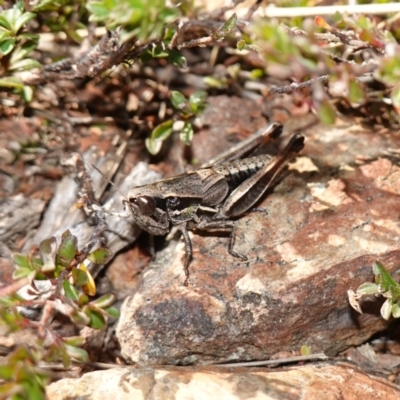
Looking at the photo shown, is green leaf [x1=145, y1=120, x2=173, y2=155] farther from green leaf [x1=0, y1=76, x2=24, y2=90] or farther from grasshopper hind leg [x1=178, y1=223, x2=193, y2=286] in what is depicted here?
green leaf [x1=0, y1=76, x2=24, y2=90]

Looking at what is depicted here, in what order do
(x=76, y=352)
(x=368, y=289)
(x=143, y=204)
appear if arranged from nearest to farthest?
(x=76, y=352), (x=368, y=289), (x=143, y=204)

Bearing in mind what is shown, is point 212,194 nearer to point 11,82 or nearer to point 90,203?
point 90,203

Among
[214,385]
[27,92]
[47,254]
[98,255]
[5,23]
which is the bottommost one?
[214,385]

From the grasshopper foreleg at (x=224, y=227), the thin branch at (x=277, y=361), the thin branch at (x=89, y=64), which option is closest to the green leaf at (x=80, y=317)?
the thin branch at (x=277, y=361)

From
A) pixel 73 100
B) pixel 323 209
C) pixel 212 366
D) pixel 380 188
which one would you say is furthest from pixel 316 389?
pixel 73 100

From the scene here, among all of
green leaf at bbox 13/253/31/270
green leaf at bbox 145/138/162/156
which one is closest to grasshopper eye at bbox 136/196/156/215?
green leaf at bbox 145/138/162/156

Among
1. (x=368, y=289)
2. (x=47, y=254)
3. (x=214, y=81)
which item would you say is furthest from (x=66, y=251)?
(x=214, y=81)
